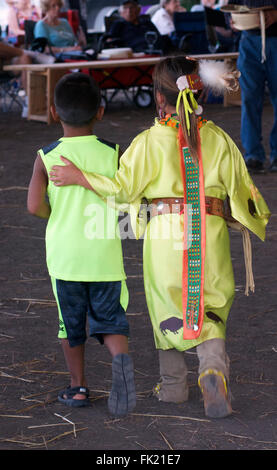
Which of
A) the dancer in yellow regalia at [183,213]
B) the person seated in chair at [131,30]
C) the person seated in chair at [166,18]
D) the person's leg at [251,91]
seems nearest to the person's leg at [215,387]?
the dancer in yellow regalia at [183,213]

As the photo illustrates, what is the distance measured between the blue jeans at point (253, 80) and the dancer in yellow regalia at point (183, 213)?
12.7 ft

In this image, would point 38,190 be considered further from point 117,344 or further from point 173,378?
point 173,378

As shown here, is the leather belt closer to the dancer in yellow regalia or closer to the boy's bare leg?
the dancer in yellow regalia

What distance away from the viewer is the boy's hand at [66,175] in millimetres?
2756

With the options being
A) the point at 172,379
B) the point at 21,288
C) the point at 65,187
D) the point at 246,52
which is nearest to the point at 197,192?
the point at 65,187

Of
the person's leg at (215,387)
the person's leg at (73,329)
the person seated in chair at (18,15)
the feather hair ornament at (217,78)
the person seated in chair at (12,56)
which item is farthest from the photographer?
the person seated in chair at (18,15)

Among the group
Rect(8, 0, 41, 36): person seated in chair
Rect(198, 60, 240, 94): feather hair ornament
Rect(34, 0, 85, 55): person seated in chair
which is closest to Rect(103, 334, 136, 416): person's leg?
Rect(198, 60, 240, 94): feather hair ornament

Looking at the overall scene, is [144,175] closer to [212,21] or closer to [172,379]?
[172,379]

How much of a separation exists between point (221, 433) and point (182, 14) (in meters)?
11.1

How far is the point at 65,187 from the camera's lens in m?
2.80

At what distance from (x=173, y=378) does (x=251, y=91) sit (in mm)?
4267

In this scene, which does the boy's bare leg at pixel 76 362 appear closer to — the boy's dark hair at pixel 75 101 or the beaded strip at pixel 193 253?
the beaded strip at pixel 193 253

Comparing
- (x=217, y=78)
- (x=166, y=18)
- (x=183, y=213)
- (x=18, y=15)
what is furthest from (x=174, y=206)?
(x=18, y=15)

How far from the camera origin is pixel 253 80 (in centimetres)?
677
